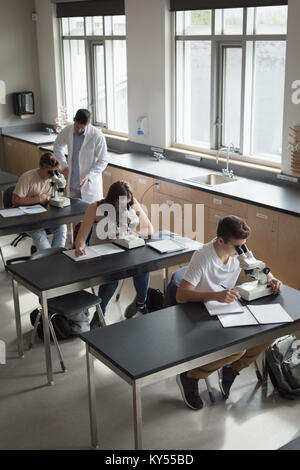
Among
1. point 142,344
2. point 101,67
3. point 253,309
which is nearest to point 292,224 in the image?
point 253,309

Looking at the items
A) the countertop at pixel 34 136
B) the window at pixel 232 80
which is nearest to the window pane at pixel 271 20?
the window at pixel 232 80

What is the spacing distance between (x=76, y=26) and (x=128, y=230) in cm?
507

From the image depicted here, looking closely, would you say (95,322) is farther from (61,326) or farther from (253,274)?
(253,274)

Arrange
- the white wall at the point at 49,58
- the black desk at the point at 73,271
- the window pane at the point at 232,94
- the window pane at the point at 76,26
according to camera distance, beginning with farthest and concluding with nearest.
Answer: the white wall at the point at 49,58 → the window pane at the point at 76,26 → the window pane at the point at 232,94 → the black desk at the point at 73,271

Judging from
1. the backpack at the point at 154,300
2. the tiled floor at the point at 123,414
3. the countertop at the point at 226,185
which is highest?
the countertop at the point at 226,185

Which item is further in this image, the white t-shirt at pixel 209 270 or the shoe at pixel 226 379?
the shoe at pixel 226 379

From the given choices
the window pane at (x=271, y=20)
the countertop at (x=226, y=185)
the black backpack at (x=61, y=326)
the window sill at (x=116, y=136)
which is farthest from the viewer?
the window sill at (x=116, y=136)

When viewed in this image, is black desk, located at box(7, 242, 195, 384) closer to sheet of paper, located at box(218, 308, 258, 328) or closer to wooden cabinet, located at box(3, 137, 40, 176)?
sheet of paper, located at box(218, 308, 258, 328)

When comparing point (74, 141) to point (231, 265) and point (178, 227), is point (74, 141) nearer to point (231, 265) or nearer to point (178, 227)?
point (178, 227)

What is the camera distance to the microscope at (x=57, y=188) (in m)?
5.51

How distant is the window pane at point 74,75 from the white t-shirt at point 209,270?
5667 millimetres

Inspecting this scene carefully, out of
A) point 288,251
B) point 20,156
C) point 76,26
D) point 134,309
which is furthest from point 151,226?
point 76,26

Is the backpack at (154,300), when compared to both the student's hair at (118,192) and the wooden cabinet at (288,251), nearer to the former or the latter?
the student's hair at (118,192)

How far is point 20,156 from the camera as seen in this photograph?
30.0ft
